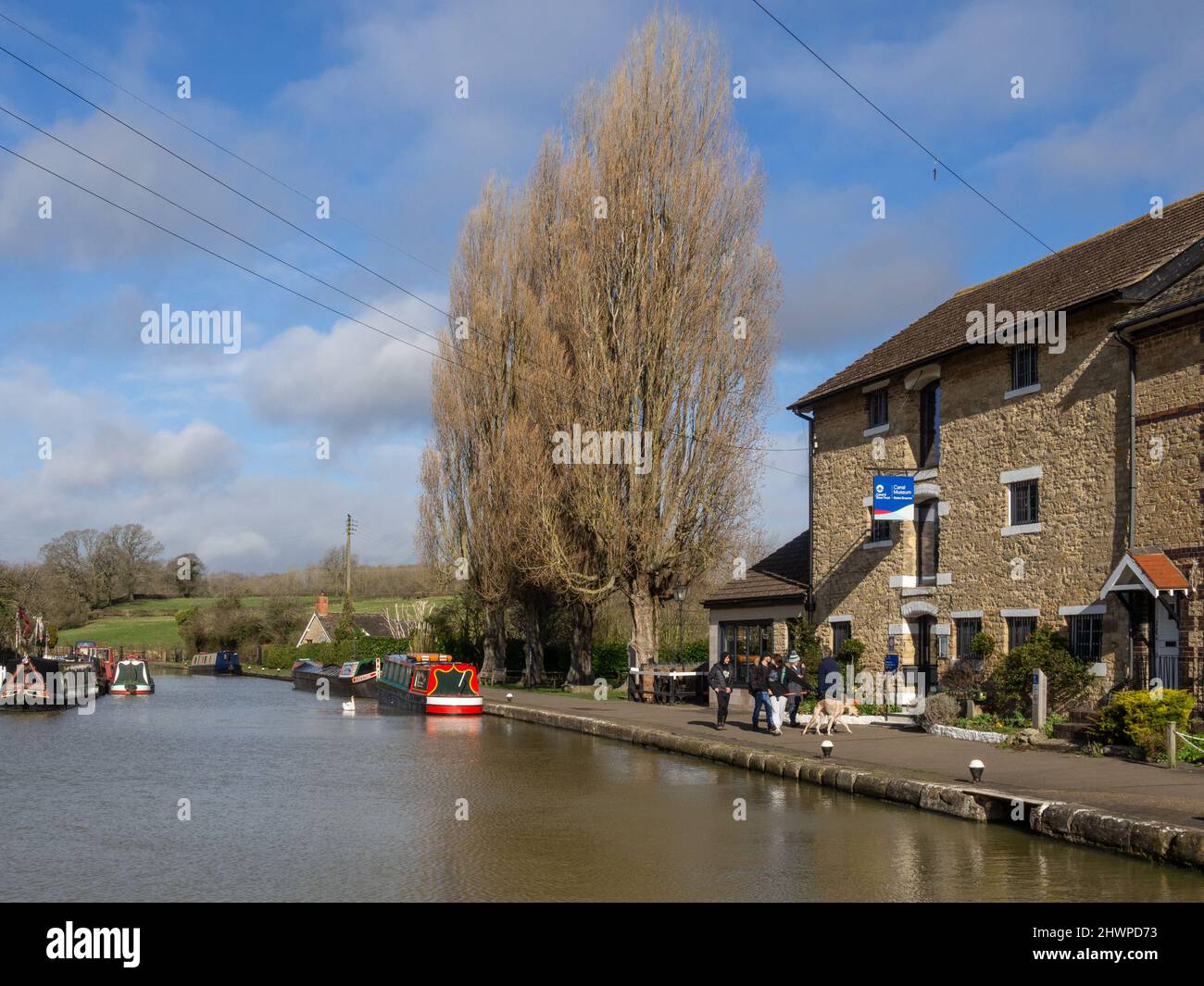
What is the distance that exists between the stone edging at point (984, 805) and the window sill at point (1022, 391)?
9185 mm

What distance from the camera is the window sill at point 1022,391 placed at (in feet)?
74.8

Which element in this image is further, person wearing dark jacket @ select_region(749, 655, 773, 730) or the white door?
person wearing dark jacket @ select_region(749, 655, 773, 730)

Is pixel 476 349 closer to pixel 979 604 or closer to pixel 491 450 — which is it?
pixel 491 450

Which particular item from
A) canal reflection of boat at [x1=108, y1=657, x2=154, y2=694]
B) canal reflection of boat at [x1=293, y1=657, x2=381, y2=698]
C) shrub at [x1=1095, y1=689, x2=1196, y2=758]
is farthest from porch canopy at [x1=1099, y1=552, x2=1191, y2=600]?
canal reflection of boat at [x1=108, y1=657, x2=154, y2=694]

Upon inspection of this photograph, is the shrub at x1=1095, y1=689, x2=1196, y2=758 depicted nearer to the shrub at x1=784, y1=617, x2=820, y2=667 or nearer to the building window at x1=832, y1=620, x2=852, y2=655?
the building window at x1=832, y1=620, x2=852, y2=655

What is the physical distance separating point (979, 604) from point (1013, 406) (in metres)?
4.13

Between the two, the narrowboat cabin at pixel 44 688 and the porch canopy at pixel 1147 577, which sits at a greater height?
the porch canopy at pixel 1147 577

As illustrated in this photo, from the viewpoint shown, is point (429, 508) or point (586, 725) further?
point (429, 508)

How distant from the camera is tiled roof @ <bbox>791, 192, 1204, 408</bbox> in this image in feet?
70.4

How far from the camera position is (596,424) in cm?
3422

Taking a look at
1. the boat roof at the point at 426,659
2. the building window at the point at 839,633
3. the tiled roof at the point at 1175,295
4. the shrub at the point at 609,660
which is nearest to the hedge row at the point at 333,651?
the shrub at the point at 609,660

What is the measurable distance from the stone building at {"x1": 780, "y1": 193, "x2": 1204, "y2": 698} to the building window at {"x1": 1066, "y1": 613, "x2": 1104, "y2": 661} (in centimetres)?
3

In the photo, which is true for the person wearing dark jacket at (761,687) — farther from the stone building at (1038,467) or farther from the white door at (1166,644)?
the white door at (1166,644)

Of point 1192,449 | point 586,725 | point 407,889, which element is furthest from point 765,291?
point 407,889
